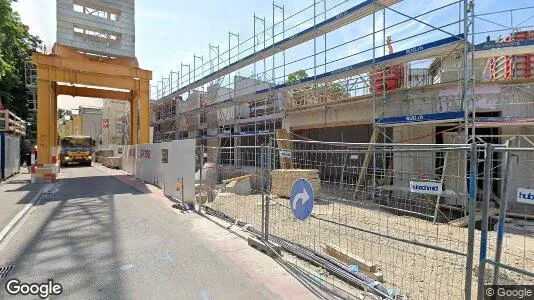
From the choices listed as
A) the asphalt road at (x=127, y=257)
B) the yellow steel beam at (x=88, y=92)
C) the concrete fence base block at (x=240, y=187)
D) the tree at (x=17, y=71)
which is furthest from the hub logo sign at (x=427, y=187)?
the tree at (x=17, y=71)

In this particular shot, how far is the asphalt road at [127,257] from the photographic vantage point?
15.1ft

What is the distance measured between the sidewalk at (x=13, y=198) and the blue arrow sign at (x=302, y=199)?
6219mm

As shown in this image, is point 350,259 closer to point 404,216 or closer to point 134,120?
point 404,216

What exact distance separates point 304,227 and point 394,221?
6.81ft

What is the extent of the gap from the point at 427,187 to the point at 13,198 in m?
12.9

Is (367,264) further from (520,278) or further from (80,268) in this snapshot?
(80,268)

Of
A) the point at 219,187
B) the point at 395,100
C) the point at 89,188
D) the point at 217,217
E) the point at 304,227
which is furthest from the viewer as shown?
the point at 89,188

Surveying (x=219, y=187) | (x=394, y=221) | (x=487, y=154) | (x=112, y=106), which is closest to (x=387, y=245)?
(x=394, y=221)

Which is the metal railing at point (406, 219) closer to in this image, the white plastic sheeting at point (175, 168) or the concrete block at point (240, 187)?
the white plastic sheeting at point (175, 168)

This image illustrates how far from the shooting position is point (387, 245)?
6391mm

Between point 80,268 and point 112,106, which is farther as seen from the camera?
point 112,106

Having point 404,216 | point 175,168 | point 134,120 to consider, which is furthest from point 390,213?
point 134,120

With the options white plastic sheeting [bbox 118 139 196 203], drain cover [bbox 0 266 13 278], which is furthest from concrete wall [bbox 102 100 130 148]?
drain cover [bbox 0 266 13 278]

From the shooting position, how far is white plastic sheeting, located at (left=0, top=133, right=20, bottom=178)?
18.6 metres
